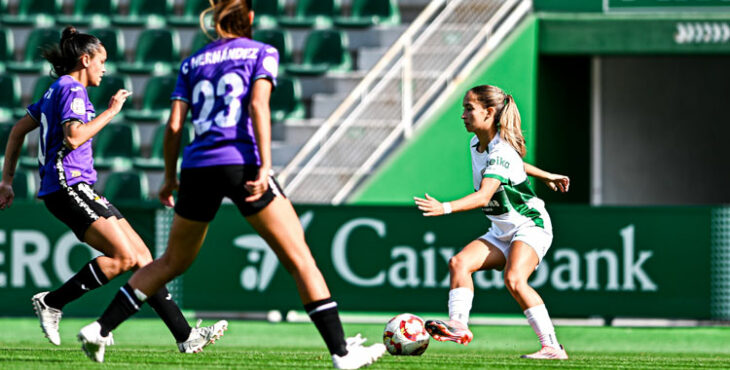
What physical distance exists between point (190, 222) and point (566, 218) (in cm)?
565

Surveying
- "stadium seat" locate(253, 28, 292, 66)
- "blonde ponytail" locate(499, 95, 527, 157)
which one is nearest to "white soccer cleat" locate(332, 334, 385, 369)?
"blonde ponytail" locate(499, 95, 527, 157)

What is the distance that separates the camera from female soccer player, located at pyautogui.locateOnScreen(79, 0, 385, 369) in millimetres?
5051

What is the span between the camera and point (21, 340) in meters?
9.40

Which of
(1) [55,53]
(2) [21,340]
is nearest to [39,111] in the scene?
(1) [55,53]

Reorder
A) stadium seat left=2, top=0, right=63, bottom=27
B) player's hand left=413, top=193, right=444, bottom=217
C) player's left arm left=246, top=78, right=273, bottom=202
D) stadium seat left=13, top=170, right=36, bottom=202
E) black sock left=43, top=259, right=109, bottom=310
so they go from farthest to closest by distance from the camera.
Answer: stadium seat left=2, top=0, right=63, bottom=27
stadium seat left=13, top=170, right=36, bottom=202
black sock left=43, top=259, right=109, bottom=310
player's hand left=413, top=193, right=444, bottom=217
player's left arm left=246, top=78, right=273, bottom=202

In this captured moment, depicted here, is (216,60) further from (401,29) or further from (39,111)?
(401,29)

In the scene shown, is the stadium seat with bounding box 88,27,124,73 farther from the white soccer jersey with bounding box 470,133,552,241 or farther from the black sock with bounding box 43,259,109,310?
the white soccer jersey with bounding box 470,133,552,241

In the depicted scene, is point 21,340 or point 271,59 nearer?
point 271,59

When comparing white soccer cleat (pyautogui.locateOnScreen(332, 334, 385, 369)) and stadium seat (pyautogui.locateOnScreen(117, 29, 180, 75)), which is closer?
white soccer cleat (pyautogui.locateOnScreen(332, 334, 385, 369))

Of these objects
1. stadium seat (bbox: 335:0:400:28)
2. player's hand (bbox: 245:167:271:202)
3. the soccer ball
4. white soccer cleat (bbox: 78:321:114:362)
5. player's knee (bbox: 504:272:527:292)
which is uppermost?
stadium seat (bbox: 335:0:400:28)


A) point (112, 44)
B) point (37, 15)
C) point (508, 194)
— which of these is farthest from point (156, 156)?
point (508, 194)

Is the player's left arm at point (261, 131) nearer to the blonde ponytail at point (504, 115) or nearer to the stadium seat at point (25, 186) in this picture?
the blonde ponytail at point (504, 115)

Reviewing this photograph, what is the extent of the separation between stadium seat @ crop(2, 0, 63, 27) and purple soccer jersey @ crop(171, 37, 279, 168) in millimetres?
10905

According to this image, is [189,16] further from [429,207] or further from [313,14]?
[429,207]
